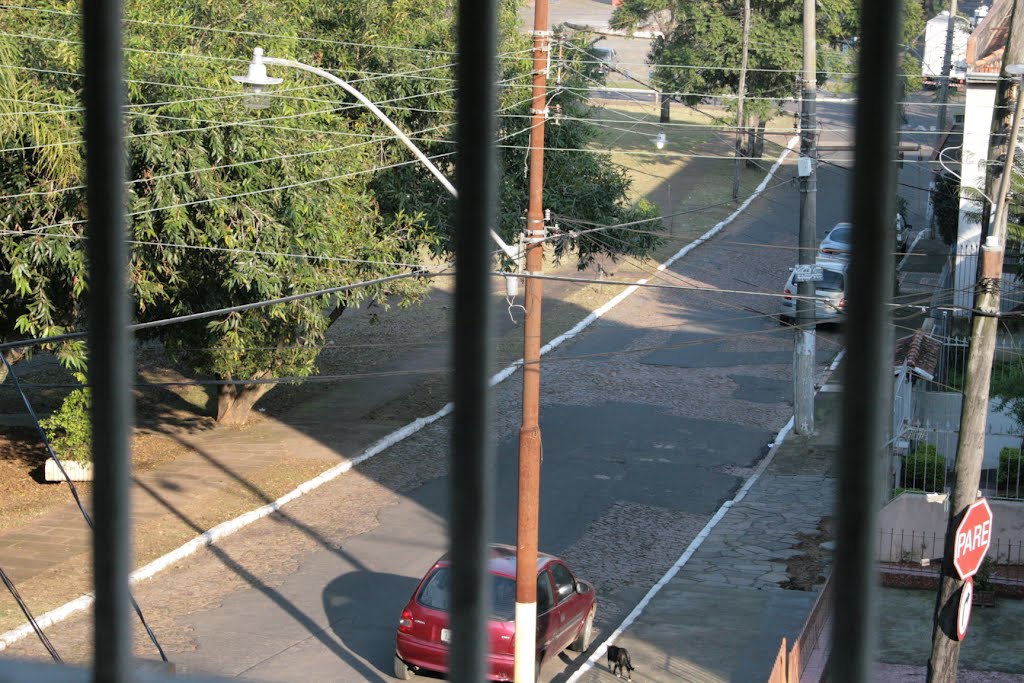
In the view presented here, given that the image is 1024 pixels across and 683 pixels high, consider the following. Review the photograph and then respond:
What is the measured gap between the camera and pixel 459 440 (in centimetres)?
134

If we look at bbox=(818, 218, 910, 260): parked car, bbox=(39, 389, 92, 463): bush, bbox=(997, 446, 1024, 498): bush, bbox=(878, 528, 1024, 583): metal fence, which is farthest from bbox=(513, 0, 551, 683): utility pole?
bbox=(818, 218, 910, 260): parked car

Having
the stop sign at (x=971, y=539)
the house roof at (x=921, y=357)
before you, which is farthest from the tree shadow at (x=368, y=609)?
the house roof at (x=921, y=357)

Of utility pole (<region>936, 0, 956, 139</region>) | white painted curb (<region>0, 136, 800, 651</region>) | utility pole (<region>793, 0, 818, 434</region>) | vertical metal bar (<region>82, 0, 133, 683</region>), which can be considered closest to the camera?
vertical metal bar (<region>82, 0, 133, 683</region>)

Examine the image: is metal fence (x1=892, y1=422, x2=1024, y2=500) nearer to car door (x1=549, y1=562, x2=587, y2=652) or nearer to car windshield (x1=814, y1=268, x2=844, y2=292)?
car door (x1=549, y1=562, x2=587, y2=652)

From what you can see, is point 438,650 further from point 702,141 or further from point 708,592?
point 702,141

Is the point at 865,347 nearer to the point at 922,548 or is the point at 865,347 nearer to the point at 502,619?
the point at 502,619

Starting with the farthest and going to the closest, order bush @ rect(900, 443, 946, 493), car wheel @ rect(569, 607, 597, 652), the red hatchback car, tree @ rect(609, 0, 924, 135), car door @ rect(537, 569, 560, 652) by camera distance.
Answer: tree @ rect(609, 0, 924, 135) < bush @ rect(900, 443, 946, 493) < car wheel @ rect(569, 607, 597, 652) < car door @ rect(537, 569, 560, 652) < the red hatchback car

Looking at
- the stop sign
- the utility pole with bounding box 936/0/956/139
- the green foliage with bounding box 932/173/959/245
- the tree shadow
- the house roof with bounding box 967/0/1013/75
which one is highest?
the utility pole with bounding box 936/0/956/139

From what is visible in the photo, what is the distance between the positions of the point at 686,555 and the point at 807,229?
7911 millimetres

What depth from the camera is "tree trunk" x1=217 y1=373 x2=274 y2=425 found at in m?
21.7

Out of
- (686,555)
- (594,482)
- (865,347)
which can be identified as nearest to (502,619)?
(686,555)

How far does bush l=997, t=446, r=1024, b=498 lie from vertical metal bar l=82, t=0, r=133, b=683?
53.1 ft

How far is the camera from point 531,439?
440 inches

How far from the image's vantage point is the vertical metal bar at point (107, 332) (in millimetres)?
1481
